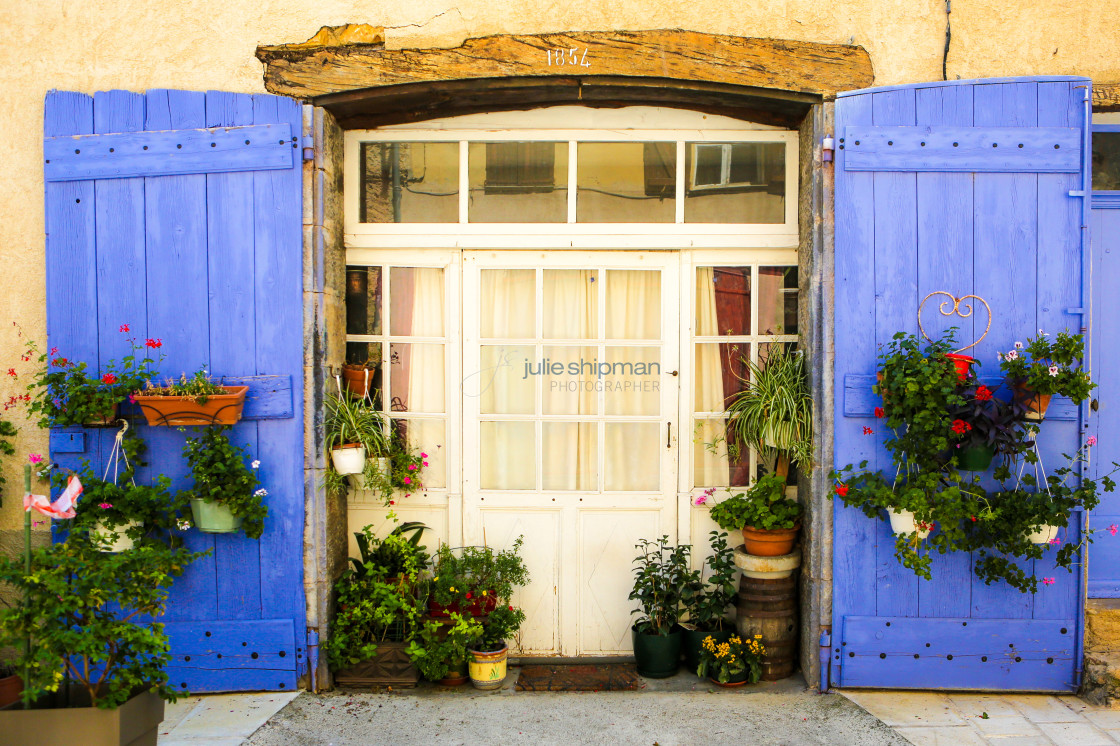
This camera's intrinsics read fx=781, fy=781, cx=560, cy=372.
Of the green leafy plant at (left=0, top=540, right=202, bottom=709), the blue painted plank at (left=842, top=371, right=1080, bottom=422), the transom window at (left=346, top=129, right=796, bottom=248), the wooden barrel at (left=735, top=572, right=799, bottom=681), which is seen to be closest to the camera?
the green leafy plant at (left=0, top=540, right=202, bottom=709)

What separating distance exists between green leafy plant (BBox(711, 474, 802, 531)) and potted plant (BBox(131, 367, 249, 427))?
2378mm

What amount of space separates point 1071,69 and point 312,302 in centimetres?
386

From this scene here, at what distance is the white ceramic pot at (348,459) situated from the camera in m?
3.87

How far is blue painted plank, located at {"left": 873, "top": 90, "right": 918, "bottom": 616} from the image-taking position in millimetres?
3719

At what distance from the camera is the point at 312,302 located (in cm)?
383

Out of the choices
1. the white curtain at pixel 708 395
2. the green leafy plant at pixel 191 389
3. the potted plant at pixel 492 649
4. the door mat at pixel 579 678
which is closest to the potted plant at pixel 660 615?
the door mat at pixel 579 678

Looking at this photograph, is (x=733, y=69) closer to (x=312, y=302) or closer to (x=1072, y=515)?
(x=312, y=302)

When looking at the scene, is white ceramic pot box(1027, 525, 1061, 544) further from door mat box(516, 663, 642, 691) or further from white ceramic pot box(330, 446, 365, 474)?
white ceramic pot box(330, 446, 365, 474)

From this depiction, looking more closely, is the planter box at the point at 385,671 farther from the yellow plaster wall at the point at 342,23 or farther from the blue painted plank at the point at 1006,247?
the blue painted plank at the point at 1006,247

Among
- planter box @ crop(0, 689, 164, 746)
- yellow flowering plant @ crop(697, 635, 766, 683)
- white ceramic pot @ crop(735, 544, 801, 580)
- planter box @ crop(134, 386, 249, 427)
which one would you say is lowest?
yellow flowering plant @ crop(697, 635, 766, 683)

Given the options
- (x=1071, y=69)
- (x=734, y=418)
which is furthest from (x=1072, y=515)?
(x=1071, y=69)

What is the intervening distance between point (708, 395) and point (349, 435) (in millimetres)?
1886

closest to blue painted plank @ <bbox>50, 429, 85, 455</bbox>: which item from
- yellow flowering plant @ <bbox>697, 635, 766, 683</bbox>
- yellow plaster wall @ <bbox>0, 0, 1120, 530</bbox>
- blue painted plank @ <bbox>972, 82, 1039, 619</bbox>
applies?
yellow plaster wall @ <bbox>0, 0, 1120, 530</bbox>

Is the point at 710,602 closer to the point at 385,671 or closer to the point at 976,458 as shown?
the point at 976,458
